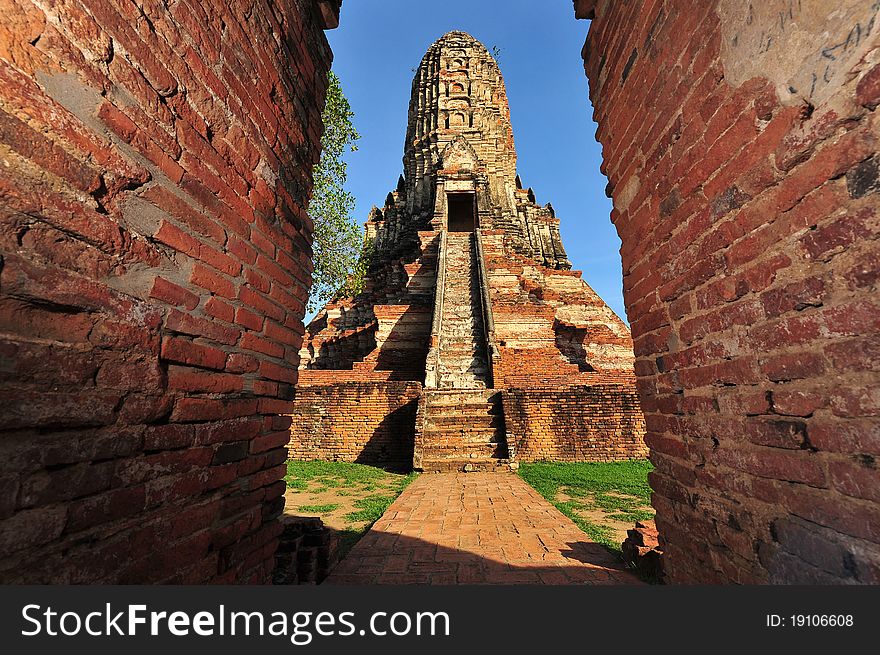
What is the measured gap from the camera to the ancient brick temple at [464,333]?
801cm

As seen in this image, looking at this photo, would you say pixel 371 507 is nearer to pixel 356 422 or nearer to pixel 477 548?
pixel 477 548

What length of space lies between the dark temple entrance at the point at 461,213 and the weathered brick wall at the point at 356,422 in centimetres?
1863

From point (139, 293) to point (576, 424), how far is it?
8070mm

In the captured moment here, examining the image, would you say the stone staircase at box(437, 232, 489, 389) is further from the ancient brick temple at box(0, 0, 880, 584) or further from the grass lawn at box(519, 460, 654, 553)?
the ancient brick temple at box(0, 0, 880, 584)

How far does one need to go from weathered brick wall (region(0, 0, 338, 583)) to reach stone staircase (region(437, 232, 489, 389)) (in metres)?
8.16

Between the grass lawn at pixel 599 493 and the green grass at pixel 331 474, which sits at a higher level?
the grass lawn at pixel 599 493

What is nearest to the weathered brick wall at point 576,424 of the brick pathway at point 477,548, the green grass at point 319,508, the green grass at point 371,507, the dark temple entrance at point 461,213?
the brick pathway at point 477,548

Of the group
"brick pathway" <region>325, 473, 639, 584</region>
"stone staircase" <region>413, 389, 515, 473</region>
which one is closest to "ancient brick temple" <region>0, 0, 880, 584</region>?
"brick pathway" <region>325, 473, 639, 584</region>

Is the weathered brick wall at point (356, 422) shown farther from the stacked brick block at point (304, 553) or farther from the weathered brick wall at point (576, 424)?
the stacked brick block at point (304, 553)

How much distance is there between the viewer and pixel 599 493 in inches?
221

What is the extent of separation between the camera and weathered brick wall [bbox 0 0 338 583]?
3.56 feet

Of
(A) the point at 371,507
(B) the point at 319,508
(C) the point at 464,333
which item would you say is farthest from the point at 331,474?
(C) the point at 464,333

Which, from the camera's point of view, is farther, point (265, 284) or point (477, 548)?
point (477, 548)

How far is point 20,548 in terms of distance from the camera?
3.36 feet
